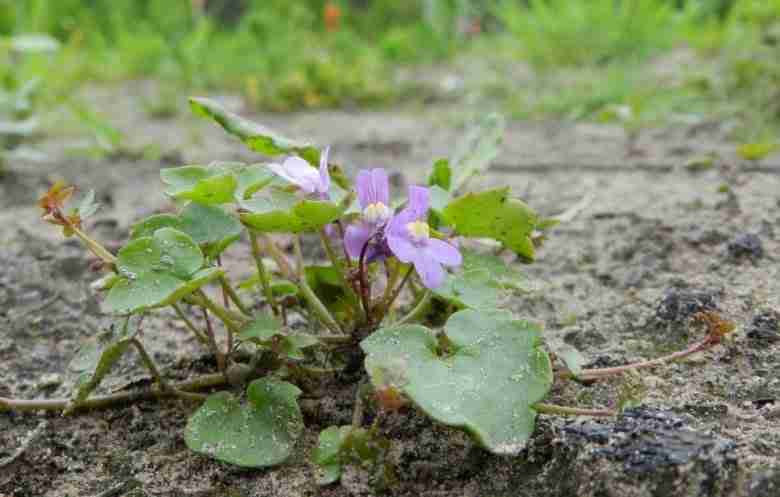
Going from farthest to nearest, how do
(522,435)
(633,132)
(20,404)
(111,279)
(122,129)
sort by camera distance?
(122,129)
(633,132)
(20,404)
(111,279)
(522,435)

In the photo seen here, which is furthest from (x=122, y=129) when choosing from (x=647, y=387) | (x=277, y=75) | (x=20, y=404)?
(x=647, y=387)

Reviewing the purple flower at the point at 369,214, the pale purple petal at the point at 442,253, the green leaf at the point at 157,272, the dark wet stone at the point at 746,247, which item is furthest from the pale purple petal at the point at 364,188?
the dark wet stone at the point at 746,247

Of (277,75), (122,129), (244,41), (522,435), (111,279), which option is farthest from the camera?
(244,41)

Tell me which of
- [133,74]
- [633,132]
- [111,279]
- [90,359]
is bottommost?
[133,74]

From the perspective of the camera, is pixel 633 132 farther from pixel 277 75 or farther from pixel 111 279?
pixel 277 75

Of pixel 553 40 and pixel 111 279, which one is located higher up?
pixel 111 279

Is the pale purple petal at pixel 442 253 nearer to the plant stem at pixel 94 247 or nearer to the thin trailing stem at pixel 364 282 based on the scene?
the thin trailing stem at pixel 364 282

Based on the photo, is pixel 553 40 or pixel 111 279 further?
pixel 553 40
